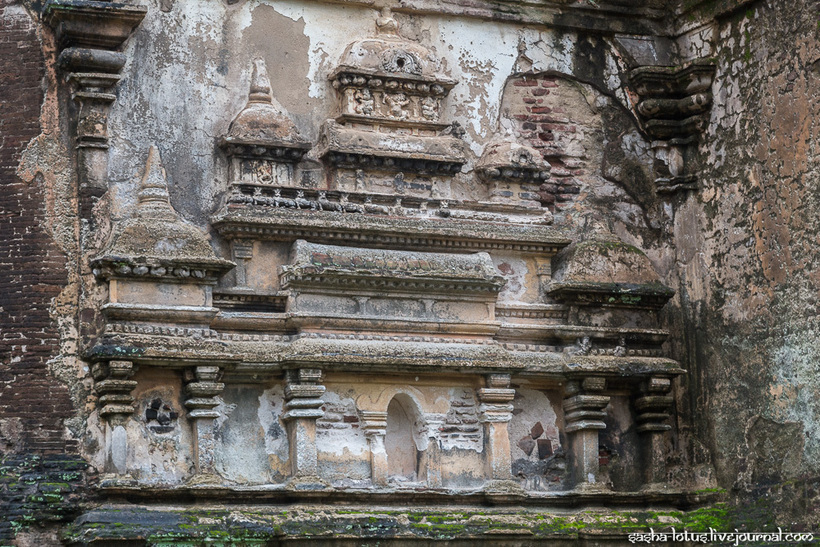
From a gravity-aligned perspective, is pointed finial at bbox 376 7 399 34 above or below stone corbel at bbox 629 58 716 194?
above

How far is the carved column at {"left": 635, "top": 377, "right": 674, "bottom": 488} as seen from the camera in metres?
10.9

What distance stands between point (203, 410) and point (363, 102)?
2.71 meters

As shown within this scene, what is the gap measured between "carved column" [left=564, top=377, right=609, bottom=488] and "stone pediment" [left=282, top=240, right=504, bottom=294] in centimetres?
104

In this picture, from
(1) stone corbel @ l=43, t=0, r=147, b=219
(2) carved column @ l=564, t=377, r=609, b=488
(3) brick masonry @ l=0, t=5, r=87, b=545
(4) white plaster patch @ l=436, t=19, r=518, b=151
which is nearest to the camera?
(3) brick masonry @ l=0, t=5, r=87, b=545

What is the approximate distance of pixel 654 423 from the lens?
11.0 m

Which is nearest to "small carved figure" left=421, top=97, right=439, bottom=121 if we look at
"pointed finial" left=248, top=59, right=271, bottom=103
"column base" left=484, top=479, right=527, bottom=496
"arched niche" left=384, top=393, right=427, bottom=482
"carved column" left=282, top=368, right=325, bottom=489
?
"pointed finial" left=248, top=59, right=271, bottom=103

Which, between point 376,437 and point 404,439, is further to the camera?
point 404,439

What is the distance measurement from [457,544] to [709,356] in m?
2.68

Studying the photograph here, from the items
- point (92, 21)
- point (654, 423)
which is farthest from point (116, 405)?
point (654, 423)

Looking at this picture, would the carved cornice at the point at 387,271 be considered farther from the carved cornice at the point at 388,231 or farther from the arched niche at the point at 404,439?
the arched niche at the point at 404,439

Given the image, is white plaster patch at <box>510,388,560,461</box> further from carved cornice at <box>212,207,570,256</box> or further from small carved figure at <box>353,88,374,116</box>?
small carved figure at <box>353,88,374,116</box>

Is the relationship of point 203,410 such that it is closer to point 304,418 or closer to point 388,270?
point 304,418

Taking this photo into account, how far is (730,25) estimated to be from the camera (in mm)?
11156

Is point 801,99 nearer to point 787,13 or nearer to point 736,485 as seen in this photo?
point 787,13
